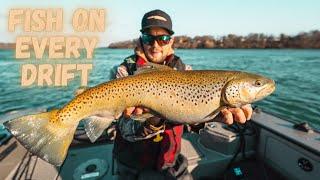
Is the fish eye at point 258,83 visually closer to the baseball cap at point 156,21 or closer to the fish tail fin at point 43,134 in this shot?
the baseball cap at point 156,21

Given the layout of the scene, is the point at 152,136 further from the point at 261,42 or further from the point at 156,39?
the point at 261,42

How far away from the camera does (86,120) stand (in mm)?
3176

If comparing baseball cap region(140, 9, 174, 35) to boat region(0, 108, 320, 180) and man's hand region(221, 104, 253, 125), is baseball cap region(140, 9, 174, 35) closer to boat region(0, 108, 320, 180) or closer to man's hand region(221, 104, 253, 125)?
man's hand region(221, 104, 253, 125)

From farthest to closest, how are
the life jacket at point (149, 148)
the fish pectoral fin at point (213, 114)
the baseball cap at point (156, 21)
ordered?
the life jacket at point (149, 148), the baseball cap at point (156, 21), the fish pectoral fin at point (213, 114)

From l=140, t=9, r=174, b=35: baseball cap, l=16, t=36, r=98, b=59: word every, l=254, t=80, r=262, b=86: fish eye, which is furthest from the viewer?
l=16, t=36, r=98, b=59: word every

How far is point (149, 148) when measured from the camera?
393 centimetres

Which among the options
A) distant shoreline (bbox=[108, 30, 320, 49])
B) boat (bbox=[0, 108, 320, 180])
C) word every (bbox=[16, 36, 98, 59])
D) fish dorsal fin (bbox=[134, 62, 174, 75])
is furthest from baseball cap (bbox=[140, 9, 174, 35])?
distant shoreline (bbox=[108, 30, 320, 49])

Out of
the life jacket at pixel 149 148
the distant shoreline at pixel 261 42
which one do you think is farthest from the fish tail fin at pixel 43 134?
the distant shoreline at pixel 261 42

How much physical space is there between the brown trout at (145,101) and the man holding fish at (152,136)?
0.63 metres

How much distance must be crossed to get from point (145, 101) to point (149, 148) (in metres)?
1.07

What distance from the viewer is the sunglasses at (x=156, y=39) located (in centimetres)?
371

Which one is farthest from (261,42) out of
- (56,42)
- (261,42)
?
(56,42)

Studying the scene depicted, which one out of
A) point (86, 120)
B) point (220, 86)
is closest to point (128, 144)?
point (86, 120)

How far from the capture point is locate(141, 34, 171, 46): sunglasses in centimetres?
371
